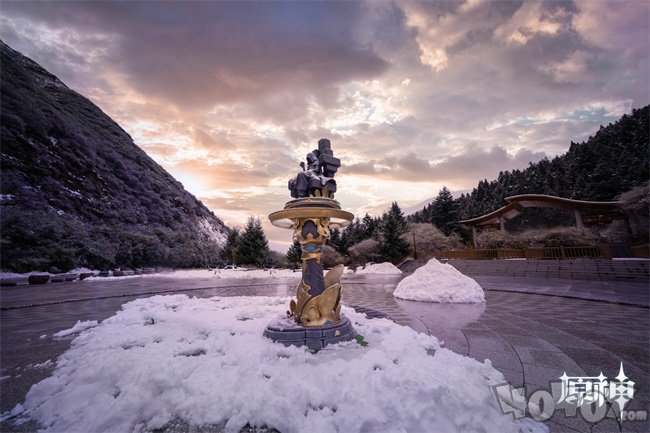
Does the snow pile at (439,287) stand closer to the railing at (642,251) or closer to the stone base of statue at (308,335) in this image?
the stone base of statue at (308,335)

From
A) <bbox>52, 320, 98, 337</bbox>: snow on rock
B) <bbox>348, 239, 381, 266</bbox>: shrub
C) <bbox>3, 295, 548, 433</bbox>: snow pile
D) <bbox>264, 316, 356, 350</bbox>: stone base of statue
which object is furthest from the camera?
<bbox>348, 239, 381, 266</bbox>: shrub

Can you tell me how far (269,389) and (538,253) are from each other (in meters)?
24.5

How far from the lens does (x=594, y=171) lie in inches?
1407

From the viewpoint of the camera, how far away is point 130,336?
426 cm

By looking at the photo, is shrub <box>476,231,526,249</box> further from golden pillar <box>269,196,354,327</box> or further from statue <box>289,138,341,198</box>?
golden pillar <box>269,196,354,327</box>

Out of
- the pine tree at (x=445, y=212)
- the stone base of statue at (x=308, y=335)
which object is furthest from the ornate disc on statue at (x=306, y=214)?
the pine tree at (x=445, y=212)

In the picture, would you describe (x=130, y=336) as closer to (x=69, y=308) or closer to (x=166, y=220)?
(x=69, y=308)

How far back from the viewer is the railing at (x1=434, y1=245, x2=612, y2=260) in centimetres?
1733

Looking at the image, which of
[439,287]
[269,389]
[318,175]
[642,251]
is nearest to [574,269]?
[642,251]

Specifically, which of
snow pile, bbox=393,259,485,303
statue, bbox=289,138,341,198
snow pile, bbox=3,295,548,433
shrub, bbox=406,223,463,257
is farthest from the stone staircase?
statue, bbox=289,138,341,198

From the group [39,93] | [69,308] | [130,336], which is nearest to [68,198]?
[39,93]

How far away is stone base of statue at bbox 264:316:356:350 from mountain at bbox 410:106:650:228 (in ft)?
129

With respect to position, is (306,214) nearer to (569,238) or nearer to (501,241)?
(569,238)

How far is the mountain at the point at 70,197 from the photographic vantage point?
2202 cm
